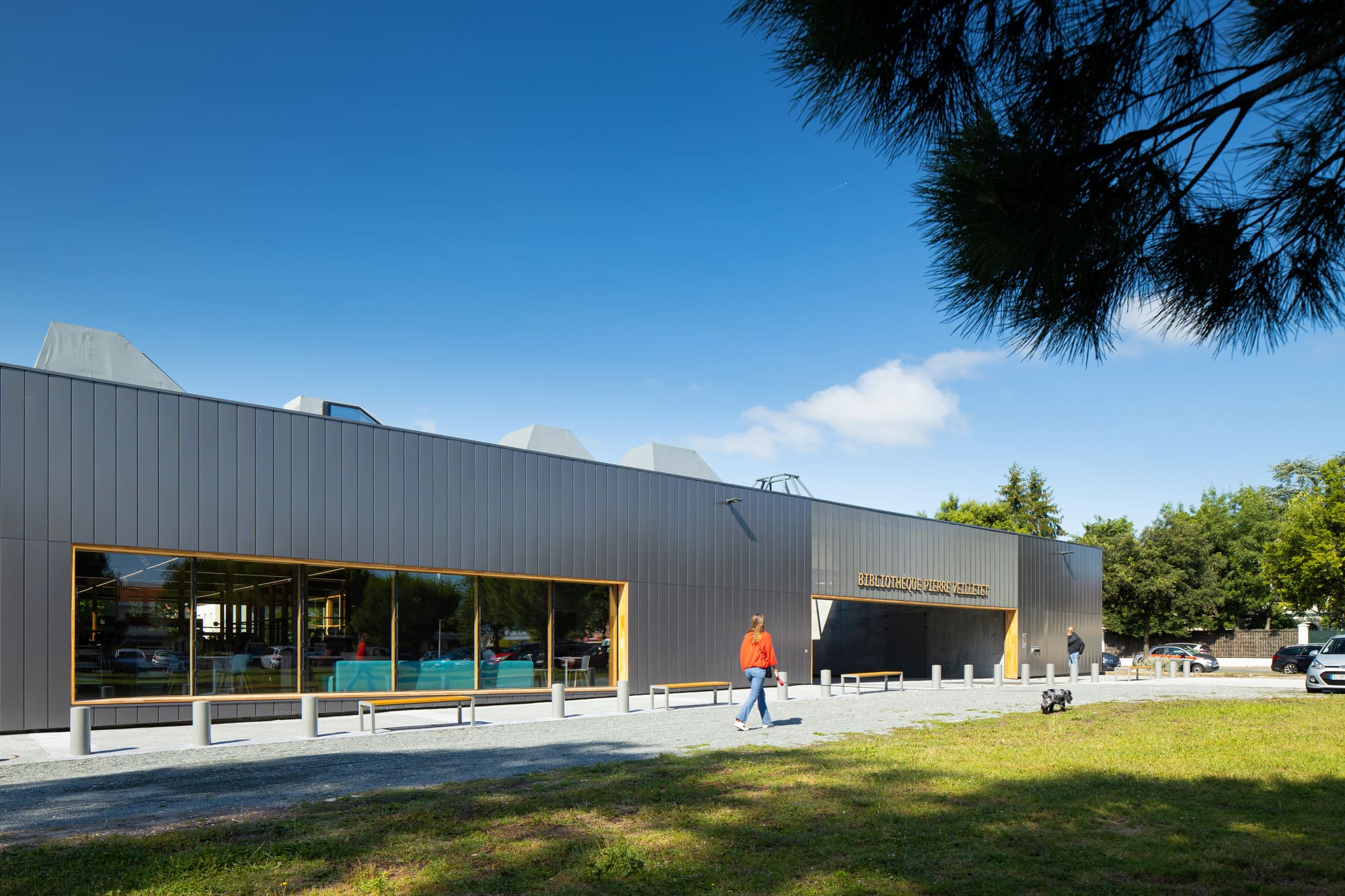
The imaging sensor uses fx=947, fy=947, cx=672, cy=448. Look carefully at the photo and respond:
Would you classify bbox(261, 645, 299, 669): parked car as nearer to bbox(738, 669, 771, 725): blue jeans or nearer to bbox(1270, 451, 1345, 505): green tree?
bbox(738, 669, 771, 725): blue jeans

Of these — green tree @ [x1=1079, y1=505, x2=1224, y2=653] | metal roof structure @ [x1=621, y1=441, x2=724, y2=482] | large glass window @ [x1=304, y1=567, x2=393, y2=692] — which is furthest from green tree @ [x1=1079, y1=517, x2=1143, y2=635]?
large glass window @ [x1=304, y1=567, x2=393, y2=692]

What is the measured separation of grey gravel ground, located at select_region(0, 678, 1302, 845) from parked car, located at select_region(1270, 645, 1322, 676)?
82.6 feet

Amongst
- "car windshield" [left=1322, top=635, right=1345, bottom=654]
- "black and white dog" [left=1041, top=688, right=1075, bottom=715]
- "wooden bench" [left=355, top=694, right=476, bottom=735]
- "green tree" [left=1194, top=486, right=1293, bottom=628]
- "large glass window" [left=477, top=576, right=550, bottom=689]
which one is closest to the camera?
"wooden bench" [left=355, top=694, right=476, bottom=735]

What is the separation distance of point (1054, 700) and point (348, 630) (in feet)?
41.6

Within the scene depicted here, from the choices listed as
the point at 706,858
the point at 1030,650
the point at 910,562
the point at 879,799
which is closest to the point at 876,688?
the point at 910,562

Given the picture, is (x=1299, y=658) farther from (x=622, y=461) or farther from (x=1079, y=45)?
(x=1079, y=45)

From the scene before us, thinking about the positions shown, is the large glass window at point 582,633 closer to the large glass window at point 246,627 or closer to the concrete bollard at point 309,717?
the large glass window at point 246,627

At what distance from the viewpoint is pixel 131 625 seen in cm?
1493

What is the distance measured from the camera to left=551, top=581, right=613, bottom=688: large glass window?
20.9m

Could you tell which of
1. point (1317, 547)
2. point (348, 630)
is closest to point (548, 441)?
point (348, 630)

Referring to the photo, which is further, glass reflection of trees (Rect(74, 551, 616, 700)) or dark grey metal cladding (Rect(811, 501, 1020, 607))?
dark grey metal cladding (Rect(811, 501, 1020, 607))

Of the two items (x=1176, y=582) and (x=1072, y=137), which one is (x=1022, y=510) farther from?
(x=1072, y=137)

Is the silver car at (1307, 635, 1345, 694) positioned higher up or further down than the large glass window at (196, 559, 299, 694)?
further down

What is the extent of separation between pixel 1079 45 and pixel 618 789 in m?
6.61
